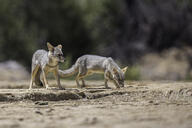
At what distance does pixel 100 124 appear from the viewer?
4.31 meters

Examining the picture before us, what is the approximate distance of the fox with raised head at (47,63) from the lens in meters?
7.37

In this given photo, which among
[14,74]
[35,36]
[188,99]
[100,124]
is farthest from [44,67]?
[35,36]

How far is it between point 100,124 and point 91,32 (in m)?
20.8

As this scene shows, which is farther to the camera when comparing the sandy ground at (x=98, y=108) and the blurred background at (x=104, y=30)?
the blurred background at (x=104, y=30)

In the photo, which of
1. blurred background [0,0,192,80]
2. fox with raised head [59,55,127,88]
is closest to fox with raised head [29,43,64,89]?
fox with raised head [59,55,127,88]

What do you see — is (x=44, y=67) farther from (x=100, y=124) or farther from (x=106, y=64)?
(x=100, y=124)

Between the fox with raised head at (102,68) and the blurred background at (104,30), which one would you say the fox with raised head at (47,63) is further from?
the blurred background at (104,30)

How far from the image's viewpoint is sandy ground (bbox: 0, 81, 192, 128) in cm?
439

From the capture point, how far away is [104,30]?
2552 cm

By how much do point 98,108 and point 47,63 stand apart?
212cm

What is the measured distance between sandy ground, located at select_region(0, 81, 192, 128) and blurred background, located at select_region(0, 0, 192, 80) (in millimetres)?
14114

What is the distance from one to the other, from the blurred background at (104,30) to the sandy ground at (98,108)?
14114 millimetres

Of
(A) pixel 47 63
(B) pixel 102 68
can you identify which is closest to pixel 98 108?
(A) pixel 47 63

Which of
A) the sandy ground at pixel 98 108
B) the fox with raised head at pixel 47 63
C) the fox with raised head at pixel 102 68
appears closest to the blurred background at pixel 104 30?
the fox with raised head at pixel 102 68
